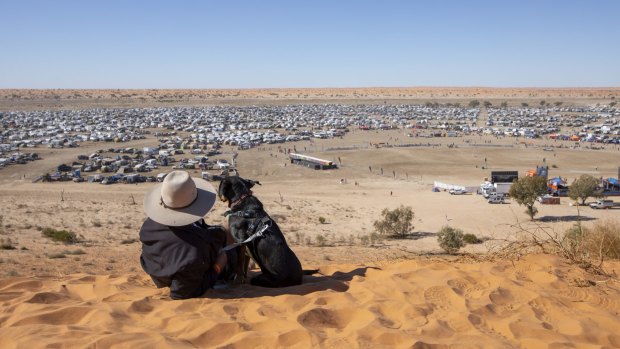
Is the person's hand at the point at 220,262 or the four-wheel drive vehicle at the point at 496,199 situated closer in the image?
the person's hand at the point at 220,262

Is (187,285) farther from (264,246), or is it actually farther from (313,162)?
(313,162)

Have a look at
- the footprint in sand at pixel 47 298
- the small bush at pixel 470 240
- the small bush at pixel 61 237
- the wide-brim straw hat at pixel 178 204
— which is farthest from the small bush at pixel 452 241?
the footprint in sand at pixel 47 298

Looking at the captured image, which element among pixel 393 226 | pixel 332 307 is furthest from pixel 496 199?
pixel 332 307

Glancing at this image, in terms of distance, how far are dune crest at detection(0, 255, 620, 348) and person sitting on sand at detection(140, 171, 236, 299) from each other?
199 mm

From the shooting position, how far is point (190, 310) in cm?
446

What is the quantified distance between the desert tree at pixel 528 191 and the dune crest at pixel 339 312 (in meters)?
27.6

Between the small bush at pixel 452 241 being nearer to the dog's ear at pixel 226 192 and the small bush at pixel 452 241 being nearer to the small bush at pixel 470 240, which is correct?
the small bush at pixel 470 240

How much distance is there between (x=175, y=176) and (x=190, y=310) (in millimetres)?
1216

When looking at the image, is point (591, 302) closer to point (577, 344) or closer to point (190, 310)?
point (577, 344)

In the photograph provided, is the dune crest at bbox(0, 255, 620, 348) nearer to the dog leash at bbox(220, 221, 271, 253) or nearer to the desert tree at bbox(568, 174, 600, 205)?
the dog leash at bbox(220, 221, 271, 253)

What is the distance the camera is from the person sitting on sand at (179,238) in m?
4.72

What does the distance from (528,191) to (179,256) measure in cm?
3024

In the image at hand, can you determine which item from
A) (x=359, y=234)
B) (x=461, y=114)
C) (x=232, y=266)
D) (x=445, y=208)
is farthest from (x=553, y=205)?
(x=461, y=114)

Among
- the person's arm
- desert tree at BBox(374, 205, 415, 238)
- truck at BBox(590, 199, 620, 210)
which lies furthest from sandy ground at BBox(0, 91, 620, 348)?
truck at BBox(590, 199, 620, 210)
